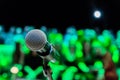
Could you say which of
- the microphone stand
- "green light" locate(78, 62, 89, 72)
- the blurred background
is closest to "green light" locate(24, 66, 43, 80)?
the blurred background

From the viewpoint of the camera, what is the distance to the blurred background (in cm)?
279

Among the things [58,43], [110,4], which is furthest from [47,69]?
[110,4]

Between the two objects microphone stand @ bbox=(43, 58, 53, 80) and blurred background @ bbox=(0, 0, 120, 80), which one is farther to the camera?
blurred background @ bbox=(0, 0, 120, 80)

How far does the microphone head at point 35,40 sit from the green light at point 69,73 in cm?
210

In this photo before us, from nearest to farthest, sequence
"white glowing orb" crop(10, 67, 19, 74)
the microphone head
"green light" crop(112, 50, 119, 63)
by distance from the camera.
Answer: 1. the microphone head
2. "green light" crop(112, 50, 119, 63)
3. "white glowing orb" crop(10, 67, 19, 74)

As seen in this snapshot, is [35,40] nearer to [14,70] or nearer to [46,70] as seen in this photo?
[46,70]

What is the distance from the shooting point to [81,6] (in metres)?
2.95

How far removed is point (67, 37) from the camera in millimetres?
2852

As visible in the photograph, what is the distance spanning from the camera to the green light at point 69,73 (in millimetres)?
2795

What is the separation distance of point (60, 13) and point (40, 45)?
2.31 metres

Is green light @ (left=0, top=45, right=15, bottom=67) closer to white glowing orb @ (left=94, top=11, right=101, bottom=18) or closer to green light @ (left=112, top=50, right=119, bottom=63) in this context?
white glowing orb @ (left=94, top=11, right=101, bottom=18)

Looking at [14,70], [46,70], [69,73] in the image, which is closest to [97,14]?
[69,73]

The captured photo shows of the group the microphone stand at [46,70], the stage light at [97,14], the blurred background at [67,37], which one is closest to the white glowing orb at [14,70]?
the blurred background at [67,37]

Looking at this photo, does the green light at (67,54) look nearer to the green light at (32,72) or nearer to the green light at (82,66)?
the green light at (82,66)
